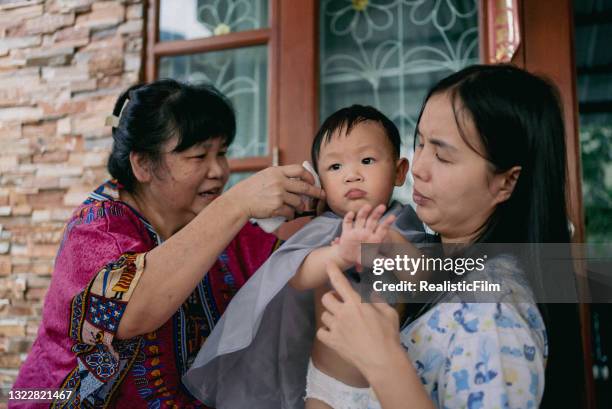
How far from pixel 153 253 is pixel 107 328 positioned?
0.20m

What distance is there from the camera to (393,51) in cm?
226

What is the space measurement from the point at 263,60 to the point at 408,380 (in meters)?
1.93

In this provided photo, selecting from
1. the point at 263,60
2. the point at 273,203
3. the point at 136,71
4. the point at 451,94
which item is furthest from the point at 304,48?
the point at 451,94

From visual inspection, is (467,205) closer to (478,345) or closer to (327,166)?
(478,345)

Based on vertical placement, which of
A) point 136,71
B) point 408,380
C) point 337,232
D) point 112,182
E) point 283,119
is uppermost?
point 136,71

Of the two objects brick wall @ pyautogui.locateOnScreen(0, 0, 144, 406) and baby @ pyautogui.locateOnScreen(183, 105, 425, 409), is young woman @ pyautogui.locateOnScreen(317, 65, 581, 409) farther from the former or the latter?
brick wall @ pyautogui.locateOnScreen(0, 0, 144, 406)

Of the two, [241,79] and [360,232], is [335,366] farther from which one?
[241,79]

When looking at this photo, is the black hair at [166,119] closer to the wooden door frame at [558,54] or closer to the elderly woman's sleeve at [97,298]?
the elderly woman's sleeve at [97,298]

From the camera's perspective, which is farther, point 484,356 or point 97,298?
point 97,298

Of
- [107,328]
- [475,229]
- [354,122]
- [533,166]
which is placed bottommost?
[107,328]

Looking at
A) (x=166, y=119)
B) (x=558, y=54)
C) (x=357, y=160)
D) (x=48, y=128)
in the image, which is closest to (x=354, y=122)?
(x=357, y=160)

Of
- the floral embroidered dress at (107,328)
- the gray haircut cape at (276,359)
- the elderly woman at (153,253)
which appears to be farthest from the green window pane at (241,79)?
the gray haircut cape at (276,359)

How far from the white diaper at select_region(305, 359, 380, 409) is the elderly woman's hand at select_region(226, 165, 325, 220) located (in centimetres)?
36

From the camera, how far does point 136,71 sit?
7.89ft
